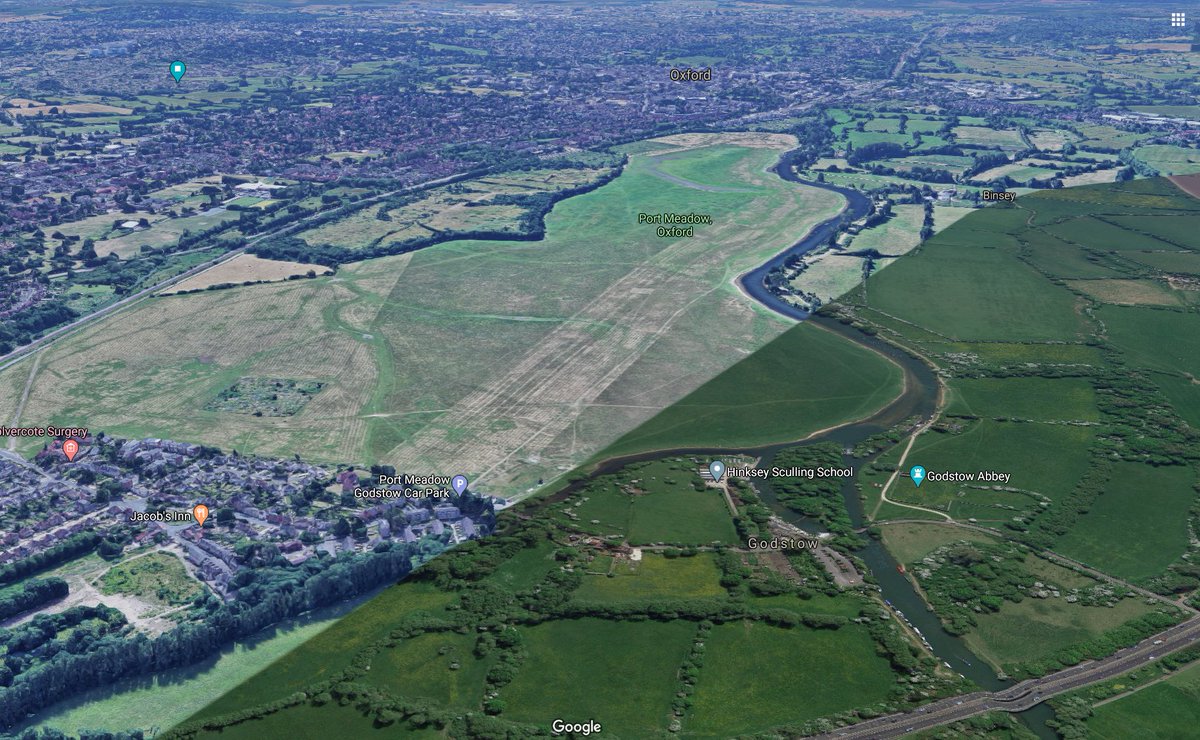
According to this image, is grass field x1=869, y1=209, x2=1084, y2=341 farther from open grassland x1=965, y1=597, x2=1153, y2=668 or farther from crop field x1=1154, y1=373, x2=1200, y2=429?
open grassland x1=965, y1=597, x2=1153, y2=668

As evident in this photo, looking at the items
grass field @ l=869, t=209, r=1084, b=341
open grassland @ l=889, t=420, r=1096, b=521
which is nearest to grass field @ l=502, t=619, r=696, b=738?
open grassland @ l=889, t=420, r=1096, b=521

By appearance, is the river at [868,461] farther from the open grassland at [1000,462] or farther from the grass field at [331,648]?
the grass field at [331,648]

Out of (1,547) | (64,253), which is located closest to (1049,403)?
(1,547)

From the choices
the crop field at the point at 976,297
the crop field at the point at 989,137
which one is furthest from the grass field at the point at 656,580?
the crop field at the point at 989,137

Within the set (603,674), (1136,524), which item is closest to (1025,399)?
(1136,524)

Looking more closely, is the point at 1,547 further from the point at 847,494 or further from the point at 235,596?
the point at 847,494

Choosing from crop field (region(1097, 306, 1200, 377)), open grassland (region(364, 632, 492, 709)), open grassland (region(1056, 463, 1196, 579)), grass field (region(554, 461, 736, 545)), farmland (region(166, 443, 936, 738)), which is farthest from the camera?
crop field (region(1097, 306, 1200, 377))
